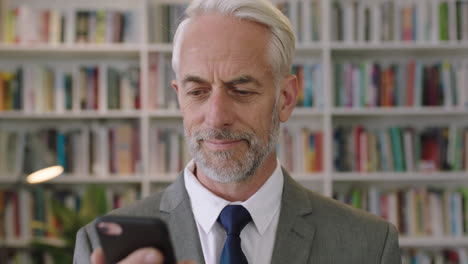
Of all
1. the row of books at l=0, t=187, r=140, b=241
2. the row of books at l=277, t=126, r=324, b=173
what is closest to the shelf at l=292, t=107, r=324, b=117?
the row of books at l=277, t=126, r=324, b=173

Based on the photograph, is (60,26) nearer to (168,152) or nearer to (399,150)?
(168,152)

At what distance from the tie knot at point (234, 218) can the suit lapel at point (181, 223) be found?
65mm

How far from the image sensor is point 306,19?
11.2 ft

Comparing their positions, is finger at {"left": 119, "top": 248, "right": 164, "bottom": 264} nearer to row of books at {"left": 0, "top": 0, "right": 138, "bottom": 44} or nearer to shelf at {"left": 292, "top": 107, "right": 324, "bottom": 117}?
shelf at {"left": 292, "top": 107, "right": 324, "bottom": 117}

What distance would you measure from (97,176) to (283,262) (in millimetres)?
2368

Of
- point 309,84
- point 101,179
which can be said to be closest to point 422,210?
point 309,84

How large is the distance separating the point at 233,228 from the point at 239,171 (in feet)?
0.39

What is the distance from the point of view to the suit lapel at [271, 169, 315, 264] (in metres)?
1.21

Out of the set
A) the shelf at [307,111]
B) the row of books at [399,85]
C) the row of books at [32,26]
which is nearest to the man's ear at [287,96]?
the shelf at [307,111]

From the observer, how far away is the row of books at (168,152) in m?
3.43

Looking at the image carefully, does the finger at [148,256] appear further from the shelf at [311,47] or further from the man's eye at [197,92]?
the shelf at [311,47]

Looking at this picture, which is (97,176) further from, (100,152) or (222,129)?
(222,129)

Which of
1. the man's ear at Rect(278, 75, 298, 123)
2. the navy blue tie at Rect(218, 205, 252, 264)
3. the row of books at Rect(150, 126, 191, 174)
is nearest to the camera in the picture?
the navy blue tie at Rect(218, 205, 252, 264)

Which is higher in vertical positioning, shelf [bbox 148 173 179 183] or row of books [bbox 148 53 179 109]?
row of books [bbox 148 53 179 109]
